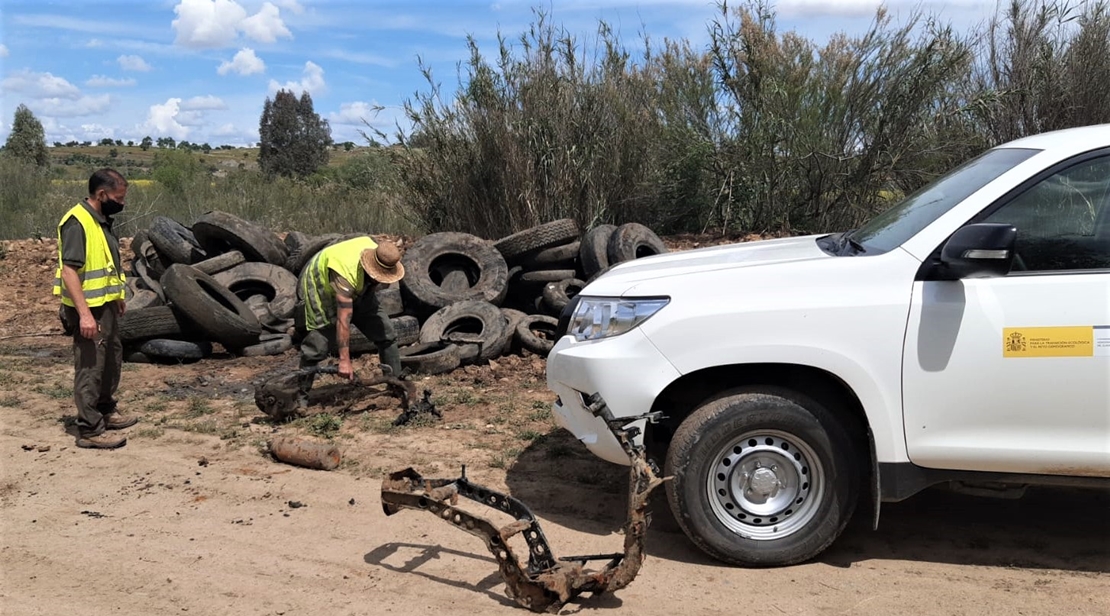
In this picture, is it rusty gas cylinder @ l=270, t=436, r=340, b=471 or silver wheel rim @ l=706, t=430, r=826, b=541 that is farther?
rusty gas cylinder @ l=270, t=436, r=340, b=471

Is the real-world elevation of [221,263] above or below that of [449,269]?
above

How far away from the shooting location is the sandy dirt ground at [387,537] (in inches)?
153

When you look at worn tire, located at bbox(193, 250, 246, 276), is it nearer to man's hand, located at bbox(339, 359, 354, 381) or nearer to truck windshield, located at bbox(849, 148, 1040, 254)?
man's hand, located at bbox(339, 359, 354, 381)

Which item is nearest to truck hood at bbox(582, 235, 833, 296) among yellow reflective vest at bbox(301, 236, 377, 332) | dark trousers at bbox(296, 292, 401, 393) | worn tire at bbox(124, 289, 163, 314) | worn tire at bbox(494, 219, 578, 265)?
yellow reflective vest at bbox(301, 236, 377, 332)

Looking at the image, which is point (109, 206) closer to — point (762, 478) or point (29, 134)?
point (762, 478)

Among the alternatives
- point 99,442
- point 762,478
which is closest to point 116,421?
point 99,442

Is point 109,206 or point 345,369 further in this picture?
point 345,369

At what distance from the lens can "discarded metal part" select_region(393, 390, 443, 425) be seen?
22.4ft

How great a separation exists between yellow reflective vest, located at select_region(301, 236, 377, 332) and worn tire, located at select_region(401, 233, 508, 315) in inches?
108

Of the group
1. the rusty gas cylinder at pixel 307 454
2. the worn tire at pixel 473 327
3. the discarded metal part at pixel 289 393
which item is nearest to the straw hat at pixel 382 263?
the discarded metal part at pixel 289 393

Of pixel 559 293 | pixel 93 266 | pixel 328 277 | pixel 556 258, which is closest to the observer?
pixel 93 266

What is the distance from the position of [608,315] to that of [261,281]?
7809 mm

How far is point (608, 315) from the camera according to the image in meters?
4.39

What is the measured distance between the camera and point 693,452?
4.05 meters
